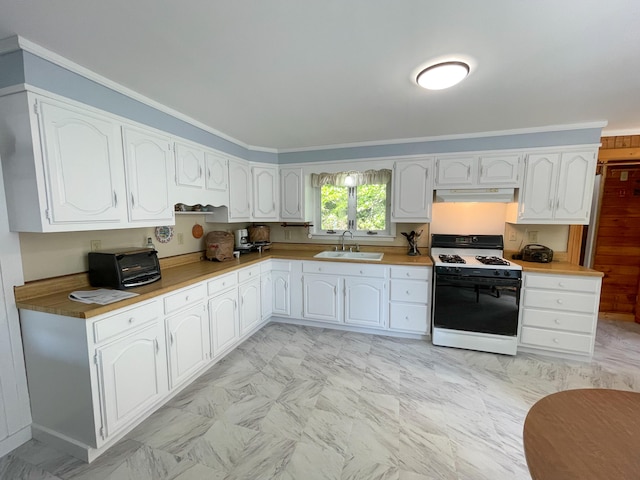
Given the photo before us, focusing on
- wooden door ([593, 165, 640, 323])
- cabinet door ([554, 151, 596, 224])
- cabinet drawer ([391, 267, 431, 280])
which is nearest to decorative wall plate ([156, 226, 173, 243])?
cabinet drawer ([391, 267, 431, 280])

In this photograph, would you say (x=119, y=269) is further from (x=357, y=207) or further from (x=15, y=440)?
(x=357, y=207)

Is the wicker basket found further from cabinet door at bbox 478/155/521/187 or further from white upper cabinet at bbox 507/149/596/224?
white upper cabinet at bbox 507/149/596/224

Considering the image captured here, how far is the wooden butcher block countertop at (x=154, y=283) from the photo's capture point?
150cm

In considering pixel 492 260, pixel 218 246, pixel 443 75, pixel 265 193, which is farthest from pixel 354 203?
pixel 443 75

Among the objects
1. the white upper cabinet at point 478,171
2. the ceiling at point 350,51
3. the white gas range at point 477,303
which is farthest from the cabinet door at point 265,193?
the white gas range at point 477,303

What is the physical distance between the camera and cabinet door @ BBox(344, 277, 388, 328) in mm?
2977

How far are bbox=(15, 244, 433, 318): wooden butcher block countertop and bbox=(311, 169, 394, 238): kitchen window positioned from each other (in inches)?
20.9

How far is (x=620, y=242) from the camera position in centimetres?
339

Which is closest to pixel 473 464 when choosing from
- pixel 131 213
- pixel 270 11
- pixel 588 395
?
pixel 588 395

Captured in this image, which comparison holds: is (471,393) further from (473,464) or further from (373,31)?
(373,31)

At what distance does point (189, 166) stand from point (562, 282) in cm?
368

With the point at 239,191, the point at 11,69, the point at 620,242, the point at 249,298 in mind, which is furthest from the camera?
the point at 620,242

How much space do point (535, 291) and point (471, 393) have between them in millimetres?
1238

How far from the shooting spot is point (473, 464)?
149cm
